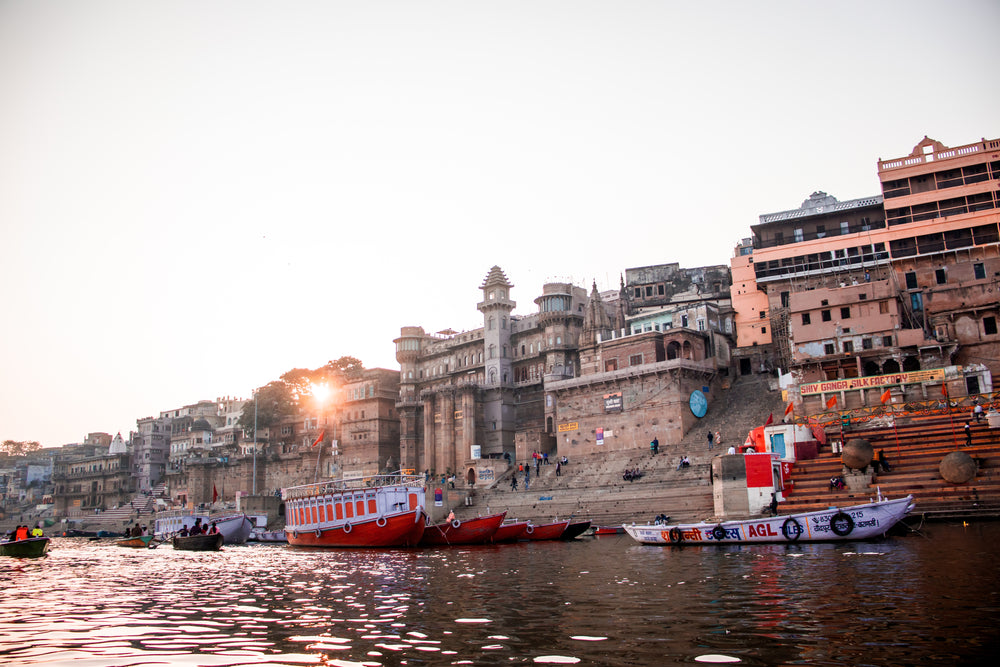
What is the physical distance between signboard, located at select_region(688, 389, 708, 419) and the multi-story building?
5.55 meters

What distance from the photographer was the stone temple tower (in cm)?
6241

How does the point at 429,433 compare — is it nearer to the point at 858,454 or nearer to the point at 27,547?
the point at 27,547

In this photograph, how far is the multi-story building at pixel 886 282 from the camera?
39.4 meters

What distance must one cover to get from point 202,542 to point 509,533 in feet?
54.8

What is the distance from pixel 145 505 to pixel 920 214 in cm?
8433

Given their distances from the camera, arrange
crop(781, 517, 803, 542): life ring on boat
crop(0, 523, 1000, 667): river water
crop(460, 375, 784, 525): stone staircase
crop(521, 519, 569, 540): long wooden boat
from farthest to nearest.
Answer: crop(460, 375, 784, 525): stone staircase → crop(521, 519, 569, 540): long wooden boat → crop(781, 517, 803, 542): life ring on boat → crop(0, 523, 1000, 667): river water

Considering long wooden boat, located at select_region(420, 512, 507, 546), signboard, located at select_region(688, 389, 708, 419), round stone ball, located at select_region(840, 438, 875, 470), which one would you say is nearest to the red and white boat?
long wooden boat, located at select_region(420, 512, 507, 546)

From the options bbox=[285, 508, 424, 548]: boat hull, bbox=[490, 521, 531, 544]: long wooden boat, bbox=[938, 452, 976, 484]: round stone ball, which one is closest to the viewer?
bbox=[938, 452, 976, 484]: round stone ball

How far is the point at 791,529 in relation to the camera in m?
22.8

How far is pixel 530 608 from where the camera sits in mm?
13094

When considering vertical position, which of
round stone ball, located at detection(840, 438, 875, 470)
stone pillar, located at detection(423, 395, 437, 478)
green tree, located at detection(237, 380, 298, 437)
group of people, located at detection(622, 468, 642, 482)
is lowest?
group of people, located at detection(622, 468, 642, 482)

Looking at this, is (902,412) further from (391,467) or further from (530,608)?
(391,467)

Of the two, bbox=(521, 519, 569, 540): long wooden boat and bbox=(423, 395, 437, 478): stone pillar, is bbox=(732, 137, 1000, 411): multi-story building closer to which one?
bbox=(521, 519, 569, 540): long wooden boat

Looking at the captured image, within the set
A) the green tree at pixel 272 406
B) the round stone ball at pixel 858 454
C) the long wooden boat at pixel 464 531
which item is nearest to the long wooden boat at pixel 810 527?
the round stone ball at pixel 858 454
